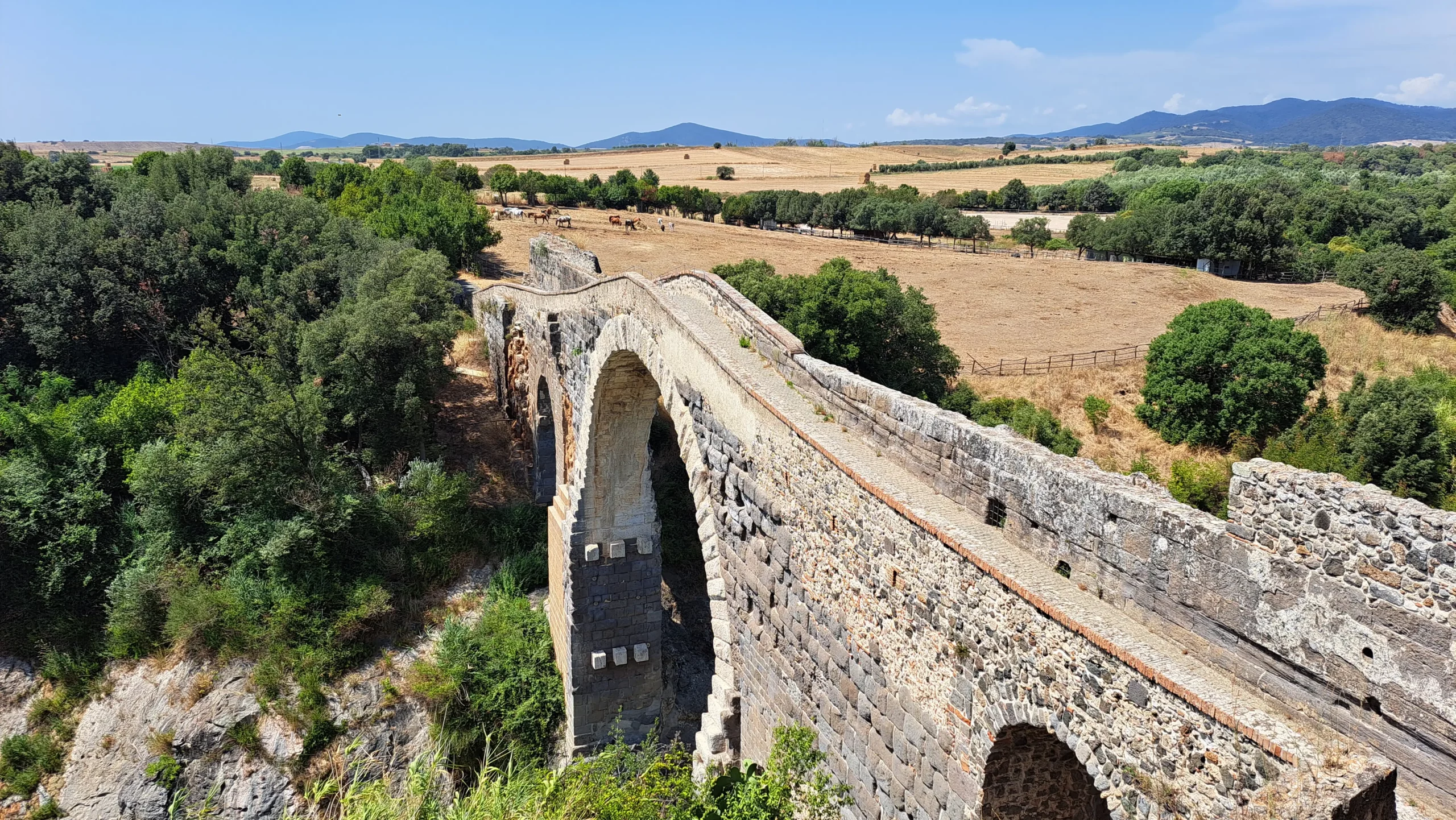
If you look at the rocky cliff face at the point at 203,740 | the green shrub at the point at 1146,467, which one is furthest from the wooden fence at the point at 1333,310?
the rocky cliff face at the point at 203,740

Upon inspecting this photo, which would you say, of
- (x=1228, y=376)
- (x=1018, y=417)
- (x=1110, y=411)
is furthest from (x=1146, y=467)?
(x=1110, y=411)

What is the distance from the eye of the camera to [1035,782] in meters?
6.11

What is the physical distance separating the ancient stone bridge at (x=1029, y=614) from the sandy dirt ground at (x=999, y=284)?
21415 mm

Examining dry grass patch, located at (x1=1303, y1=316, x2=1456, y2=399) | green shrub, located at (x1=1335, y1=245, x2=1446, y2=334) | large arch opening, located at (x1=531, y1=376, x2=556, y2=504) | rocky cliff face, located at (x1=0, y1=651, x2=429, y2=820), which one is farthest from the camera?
green shrub, located at (x1=1335, y1=245, x2=1446, y2=334)

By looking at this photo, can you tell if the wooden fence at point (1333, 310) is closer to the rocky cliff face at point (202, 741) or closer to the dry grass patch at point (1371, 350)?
the dry grass patch at point (1371, 350)

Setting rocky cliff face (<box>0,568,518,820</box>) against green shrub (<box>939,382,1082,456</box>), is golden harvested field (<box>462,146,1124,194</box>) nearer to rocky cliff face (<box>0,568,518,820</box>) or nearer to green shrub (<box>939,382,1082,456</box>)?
green shrub (<box>939,382,1082,456</box>)

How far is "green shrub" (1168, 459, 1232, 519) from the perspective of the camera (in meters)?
16.6

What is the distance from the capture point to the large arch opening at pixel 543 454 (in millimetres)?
20703

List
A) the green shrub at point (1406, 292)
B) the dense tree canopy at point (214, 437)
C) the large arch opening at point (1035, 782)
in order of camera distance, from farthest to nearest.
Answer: the green shrub at point (1406, 292), the dense tree canopy at point (214, 437), the large arch opening at point (1035, 782)

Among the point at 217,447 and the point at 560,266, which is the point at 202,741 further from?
the point at 560,266

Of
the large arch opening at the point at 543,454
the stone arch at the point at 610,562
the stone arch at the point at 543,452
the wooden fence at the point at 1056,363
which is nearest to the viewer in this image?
the stone arch at the point at 610,562

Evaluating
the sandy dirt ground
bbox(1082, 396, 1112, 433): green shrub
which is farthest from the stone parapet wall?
the sandy dirt ground

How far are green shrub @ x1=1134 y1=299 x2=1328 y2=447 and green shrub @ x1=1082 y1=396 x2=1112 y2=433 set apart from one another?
1125 mm

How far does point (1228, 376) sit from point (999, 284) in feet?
56.1
